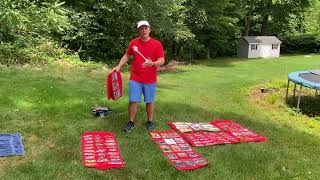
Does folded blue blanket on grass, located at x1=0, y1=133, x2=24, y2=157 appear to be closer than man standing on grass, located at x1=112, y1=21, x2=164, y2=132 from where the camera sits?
Yes

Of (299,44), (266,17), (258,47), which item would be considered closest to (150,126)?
(258,47)

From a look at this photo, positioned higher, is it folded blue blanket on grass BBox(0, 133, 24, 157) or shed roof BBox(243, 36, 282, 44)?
folded blue blanket on grass BBox(0, 133, 24, 157)

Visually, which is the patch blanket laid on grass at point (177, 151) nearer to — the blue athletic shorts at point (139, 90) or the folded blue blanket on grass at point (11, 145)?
the blue athletic shorts at point (139, 90)

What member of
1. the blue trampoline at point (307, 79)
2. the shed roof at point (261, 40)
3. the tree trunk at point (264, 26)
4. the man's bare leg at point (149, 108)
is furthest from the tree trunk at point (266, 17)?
the man's bare leg at point (149, 108)

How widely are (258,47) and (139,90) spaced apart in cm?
3659

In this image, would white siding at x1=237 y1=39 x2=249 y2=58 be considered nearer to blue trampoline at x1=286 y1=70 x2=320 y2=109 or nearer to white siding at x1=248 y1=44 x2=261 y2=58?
white siding at x1=248 y1=44 x2=261 y2=58

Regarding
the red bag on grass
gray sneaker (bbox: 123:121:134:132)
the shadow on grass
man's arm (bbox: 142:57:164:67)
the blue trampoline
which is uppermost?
man's arm (bbox: 142:57:164:67)

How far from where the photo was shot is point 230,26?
3794 cm

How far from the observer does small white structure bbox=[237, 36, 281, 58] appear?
142ft

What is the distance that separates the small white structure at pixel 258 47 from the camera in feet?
142

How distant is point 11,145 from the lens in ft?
26.0

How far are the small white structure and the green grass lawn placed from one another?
28.7 metres

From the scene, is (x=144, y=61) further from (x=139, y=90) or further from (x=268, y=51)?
(x=268, y=51)

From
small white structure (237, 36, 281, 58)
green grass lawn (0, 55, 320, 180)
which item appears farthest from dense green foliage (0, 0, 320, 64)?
small white structure (237, 36, 281, 58)
